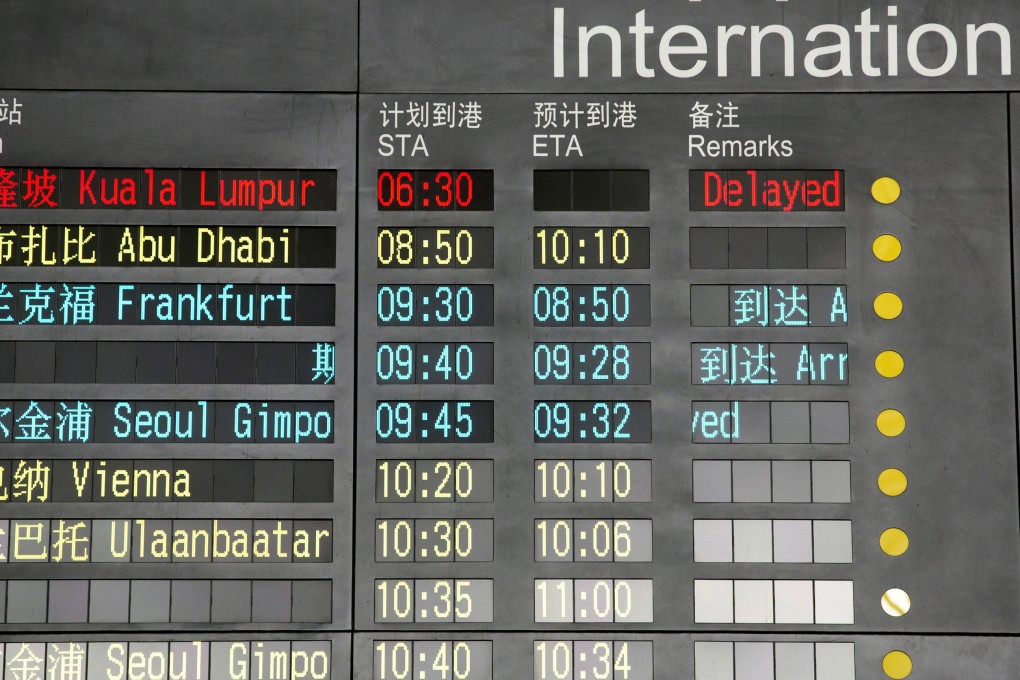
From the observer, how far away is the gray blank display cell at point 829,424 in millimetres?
7062

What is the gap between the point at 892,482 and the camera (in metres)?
7.03

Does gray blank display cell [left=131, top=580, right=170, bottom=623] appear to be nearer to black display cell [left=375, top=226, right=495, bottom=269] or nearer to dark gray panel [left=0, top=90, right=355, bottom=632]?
dark gray panel [left=0, top=90, right=355, bottom=632]

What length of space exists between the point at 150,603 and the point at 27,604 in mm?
726

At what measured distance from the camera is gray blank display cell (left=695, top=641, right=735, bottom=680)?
22.8 feet

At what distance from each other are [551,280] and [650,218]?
720 millimetres

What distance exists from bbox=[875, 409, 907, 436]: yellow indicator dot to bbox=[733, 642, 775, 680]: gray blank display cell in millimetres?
1448

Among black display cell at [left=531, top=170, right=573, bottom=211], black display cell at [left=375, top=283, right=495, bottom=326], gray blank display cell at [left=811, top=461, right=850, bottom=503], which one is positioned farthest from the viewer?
black display cell at [left=531, top=170, right=573, bottom=211]

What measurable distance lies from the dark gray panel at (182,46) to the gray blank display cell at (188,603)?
10.00 feet

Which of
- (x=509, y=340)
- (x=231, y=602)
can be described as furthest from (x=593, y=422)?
(x=231, y=602)

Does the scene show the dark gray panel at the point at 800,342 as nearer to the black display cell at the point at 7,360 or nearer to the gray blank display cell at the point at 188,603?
the gray blank display cell at the point at 188,603

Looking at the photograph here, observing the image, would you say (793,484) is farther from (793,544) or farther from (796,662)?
(796,662)

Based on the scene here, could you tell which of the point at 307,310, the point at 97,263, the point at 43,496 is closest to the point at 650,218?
the point at 307,310

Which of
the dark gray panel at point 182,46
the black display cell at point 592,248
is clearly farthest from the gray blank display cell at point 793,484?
the dark gray panel at point 182,46

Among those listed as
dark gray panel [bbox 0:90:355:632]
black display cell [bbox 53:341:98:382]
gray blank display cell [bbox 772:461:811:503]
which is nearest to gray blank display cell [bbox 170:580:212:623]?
dark gray panel [bbox 0:90:355:632]
